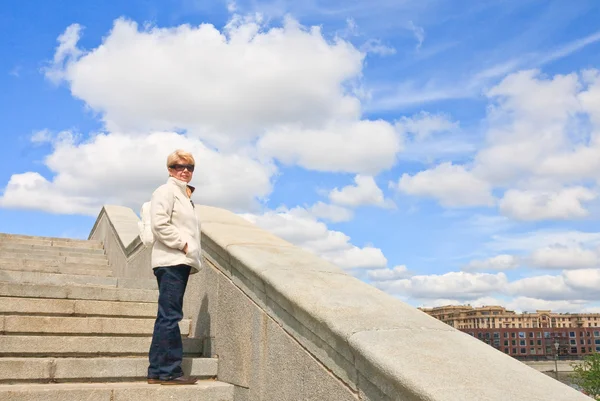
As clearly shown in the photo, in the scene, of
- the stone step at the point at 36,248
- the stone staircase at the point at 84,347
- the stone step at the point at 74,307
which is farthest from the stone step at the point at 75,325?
the stone step at the point at 36,248

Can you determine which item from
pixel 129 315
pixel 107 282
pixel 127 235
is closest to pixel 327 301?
pixel 129 315

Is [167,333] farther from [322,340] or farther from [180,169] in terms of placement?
[322,340]

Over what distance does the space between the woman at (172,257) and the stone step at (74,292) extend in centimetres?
134

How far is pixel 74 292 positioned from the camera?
5059mm

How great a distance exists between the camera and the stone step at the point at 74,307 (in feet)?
15.2

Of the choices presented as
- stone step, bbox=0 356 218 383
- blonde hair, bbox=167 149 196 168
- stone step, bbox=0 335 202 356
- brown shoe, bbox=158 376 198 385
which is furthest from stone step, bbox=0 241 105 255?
brown shoe, bbox=158 376 198 385

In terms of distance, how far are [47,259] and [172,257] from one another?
582 cm

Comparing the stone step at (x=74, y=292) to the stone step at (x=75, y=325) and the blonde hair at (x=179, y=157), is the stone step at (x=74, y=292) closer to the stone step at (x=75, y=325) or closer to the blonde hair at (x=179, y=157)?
the stone step at (x=75, y=325)

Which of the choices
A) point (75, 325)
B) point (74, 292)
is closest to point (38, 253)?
point (74, 292)

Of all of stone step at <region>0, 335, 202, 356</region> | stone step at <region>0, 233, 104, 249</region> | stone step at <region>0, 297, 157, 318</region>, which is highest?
stone step at <region>0, 233, 104, 249</region>

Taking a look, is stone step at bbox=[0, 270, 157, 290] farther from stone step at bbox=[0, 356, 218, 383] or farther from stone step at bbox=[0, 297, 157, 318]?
stone step at bbox=[0, 356, 218, 383]

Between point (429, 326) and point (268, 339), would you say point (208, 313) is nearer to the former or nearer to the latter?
point (268, 339)

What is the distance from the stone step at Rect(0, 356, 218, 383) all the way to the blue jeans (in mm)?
220

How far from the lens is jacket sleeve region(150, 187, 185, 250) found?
3.92 m
